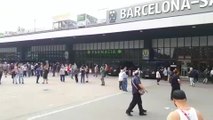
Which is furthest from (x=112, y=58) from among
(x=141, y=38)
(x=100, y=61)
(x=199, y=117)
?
(x=199, y=117)

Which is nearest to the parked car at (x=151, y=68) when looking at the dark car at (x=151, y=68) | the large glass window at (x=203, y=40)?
the dark car at (x=151, y=68)

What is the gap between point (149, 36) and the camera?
3881 centimetres

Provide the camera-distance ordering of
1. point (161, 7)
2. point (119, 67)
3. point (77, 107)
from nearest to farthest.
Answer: point (77, 107)
point (161, 7)
point (119, 67)

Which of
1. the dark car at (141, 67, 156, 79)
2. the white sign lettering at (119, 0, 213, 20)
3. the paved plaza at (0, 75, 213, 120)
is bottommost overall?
the paved plaza at (0, 75, 213, 120)

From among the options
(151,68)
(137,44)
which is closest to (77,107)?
(151,68)

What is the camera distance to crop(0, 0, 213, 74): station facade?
30.6 meters

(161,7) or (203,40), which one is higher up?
(161,7)

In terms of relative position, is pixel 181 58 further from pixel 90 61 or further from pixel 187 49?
pixel 90 61

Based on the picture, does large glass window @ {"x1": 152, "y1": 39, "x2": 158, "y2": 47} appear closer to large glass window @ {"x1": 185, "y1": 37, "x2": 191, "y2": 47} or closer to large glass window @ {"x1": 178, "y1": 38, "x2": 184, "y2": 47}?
large glass window @ {"x1": 178, "y1": 38, "x2": 184, "y2": 47}

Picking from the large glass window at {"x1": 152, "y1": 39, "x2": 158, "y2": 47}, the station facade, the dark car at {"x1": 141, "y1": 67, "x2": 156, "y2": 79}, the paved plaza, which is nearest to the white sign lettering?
the station facade

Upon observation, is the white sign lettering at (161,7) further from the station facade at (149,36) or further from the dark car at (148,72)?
the dark car at (148,72)

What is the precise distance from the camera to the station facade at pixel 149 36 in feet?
100

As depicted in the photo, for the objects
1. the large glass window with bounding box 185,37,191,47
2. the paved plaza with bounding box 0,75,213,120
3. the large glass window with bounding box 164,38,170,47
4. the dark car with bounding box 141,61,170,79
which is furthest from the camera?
the large glass window with bounding box 164,38,170,47

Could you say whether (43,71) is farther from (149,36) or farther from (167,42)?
(167,42)
